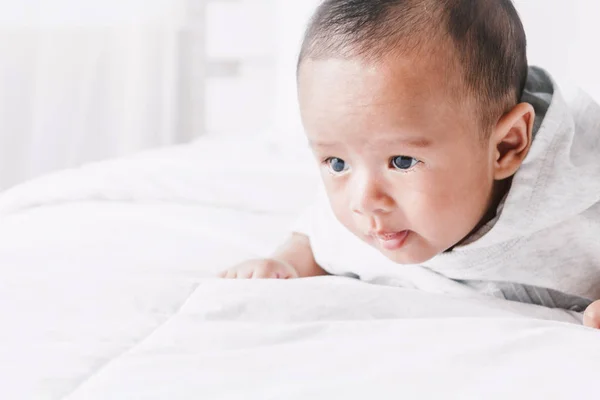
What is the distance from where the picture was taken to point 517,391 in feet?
1.89

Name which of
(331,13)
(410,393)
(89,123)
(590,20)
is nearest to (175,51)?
(89,123)

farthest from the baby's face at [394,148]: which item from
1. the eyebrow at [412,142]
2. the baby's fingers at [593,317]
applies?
the baby's fingers at [593,317]

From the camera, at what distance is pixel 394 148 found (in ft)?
2.77

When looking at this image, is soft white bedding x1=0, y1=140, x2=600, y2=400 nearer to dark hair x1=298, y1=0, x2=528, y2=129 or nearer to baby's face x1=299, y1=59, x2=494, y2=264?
baby's face x1=299, y1=59, x2=494, y2=264

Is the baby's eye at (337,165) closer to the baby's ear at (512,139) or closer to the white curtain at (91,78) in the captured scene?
the baby's ear at (512,139)

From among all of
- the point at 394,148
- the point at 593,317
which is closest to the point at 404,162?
the point at 394,148

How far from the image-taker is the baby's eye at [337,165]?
0.89m

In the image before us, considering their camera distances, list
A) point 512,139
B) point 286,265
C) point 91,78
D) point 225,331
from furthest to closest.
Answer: point 91,78 → point 286,265 → point 512,139 → point 225,331

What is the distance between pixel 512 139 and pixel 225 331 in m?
0.42

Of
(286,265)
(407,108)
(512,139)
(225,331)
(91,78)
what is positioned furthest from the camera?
(91,78)

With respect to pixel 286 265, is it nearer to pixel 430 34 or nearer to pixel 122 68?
pixel 430 34

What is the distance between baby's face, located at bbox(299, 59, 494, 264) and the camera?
2.73ft

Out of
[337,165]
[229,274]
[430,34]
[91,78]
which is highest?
[430,34]

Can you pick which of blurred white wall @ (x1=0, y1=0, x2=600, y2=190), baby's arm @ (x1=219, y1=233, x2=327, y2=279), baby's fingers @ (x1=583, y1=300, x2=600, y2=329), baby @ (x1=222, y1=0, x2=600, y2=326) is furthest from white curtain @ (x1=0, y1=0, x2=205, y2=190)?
baby's fingers @ (x1=583, y1=300, x2=600, y2=329)
